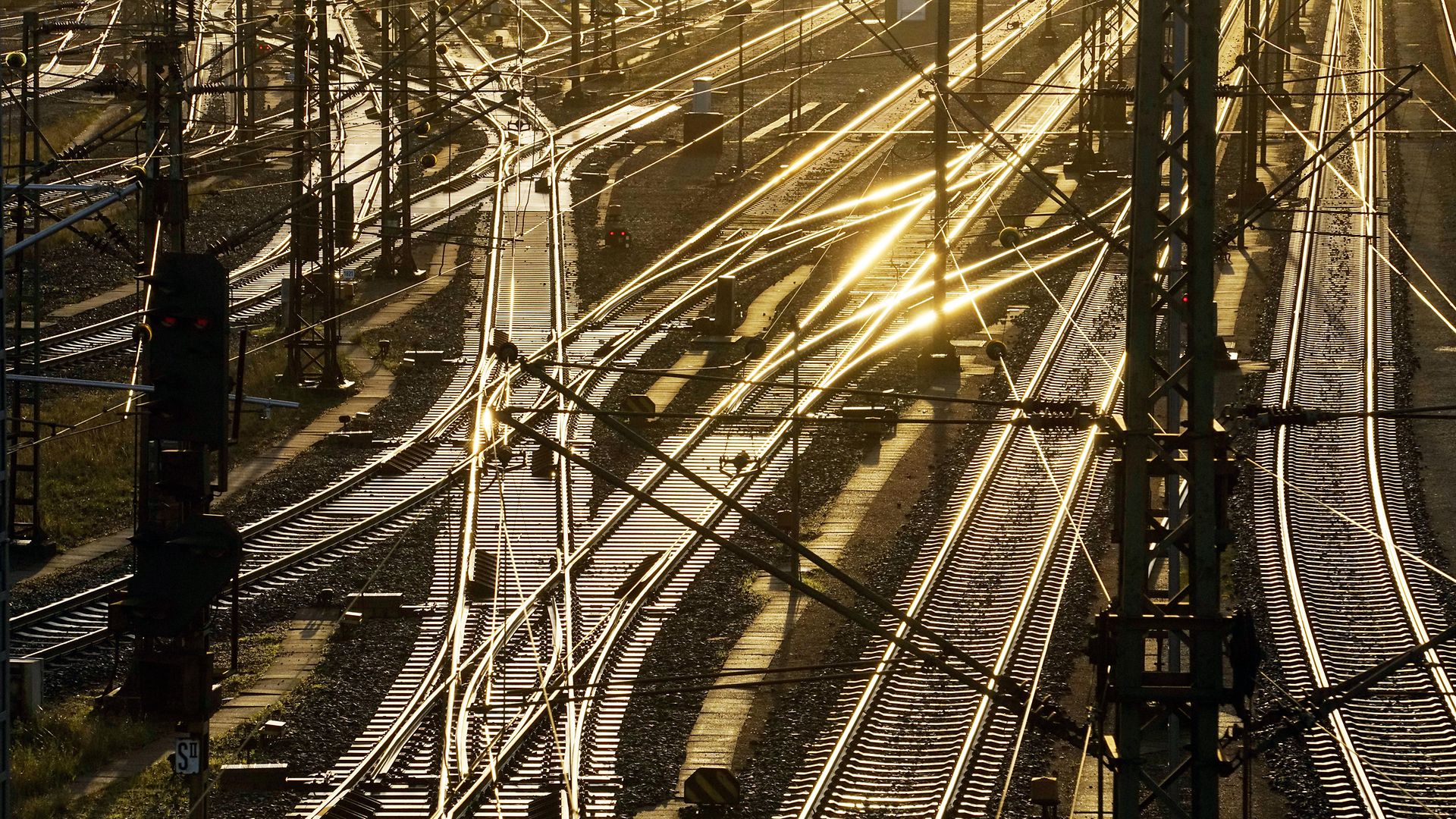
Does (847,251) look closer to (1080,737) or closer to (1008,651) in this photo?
(1008,651)

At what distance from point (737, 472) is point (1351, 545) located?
705cm

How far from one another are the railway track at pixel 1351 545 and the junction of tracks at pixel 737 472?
0.24 feet

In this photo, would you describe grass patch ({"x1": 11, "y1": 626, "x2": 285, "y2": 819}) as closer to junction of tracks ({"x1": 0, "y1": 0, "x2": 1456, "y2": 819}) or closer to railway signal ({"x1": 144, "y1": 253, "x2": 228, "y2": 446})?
junction of tracks ({"x1": 0, "y1": 0, "x2": 1456, "y2": 819})

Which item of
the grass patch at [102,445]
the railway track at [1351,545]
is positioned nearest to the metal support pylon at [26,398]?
the grass patch at [102,445]

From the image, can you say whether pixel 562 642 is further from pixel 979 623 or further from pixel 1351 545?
pixel 1351 545

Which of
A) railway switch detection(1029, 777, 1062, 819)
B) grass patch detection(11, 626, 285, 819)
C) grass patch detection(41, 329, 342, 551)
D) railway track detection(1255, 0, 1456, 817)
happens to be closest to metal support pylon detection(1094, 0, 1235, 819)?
railway track detection(1255, 0, 1456, 817)

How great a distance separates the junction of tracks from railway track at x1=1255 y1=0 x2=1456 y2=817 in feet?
0.24

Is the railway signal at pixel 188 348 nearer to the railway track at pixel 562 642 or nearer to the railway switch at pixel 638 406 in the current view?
the railway track at pixel 562 642

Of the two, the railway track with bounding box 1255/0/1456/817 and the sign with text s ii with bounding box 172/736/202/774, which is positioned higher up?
the sign with text s ii with bounding box 172/736/202/774

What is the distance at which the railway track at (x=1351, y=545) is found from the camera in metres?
17.2

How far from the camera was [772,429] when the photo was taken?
26.5 metres

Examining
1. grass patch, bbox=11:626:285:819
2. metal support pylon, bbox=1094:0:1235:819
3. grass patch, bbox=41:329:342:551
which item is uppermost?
metal support pylon, bbox=1094:0:1235:819

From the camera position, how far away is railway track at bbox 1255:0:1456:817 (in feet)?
56.4

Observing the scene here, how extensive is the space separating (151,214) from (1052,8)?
49430mm
